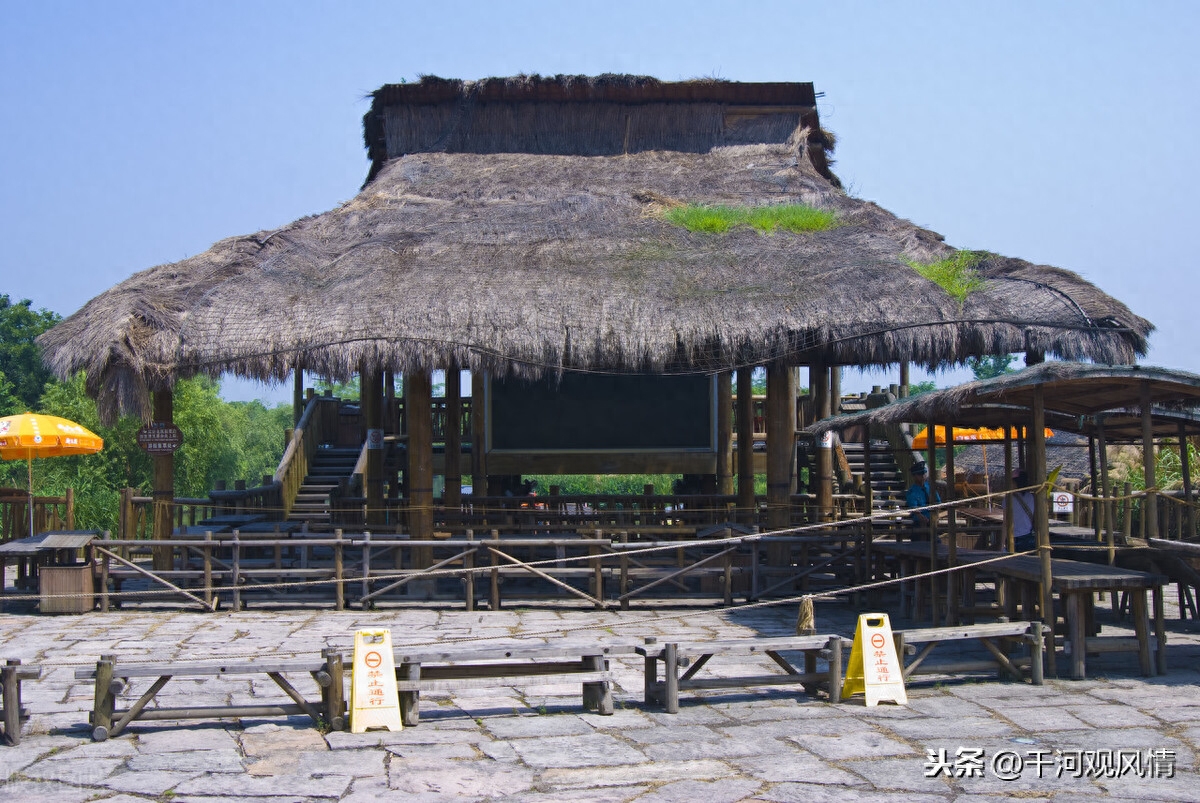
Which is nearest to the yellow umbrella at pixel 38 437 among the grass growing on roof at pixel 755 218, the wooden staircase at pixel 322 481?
the wooden staircase at pixel 322 481

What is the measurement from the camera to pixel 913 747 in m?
6.32

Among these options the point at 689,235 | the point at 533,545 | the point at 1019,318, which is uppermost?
the point at 689,235

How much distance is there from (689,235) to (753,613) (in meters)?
5.02

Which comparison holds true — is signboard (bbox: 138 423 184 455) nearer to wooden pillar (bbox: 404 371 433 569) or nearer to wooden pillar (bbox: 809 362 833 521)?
wooden pillar (bbox: 404 371 433 569)

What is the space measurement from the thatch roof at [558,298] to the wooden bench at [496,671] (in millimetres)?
4671

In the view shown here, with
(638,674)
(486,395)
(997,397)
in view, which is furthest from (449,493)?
(997,397)

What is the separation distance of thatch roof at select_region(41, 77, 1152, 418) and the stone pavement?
153 inches

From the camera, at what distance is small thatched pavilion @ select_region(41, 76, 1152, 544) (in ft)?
37.8

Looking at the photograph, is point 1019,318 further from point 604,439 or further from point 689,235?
point 604,439

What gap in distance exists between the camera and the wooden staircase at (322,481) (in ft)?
54.6

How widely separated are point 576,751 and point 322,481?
43.4 ft

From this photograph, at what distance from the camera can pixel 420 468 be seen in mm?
12570

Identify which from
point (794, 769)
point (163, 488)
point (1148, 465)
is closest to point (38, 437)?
point (163, 488)

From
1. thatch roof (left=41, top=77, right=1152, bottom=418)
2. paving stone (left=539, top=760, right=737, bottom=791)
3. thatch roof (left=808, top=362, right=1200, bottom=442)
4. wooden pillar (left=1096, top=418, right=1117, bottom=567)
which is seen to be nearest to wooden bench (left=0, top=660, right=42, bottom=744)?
paving stone (left=539, top=760, right=737, bottom=791)
